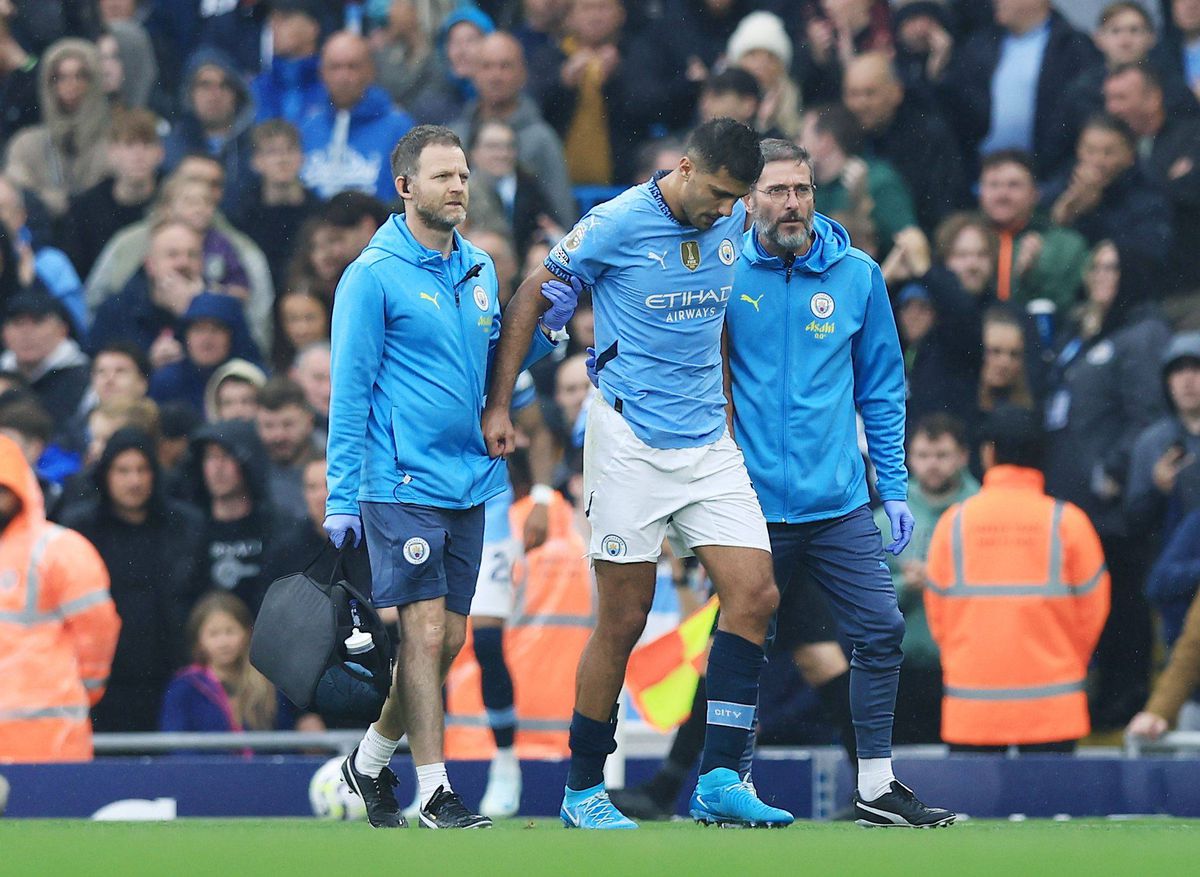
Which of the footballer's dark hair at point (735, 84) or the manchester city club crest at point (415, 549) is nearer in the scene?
the manchester city club crest at point (415, 549)

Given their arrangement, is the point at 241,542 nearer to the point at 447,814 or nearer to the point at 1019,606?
the point at 1019,606

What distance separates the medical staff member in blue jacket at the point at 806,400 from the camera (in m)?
8.16

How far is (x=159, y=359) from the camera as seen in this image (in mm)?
14375

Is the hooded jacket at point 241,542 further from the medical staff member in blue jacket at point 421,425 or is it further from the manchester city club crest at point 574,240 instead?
the manchester city club crest at point 574,240

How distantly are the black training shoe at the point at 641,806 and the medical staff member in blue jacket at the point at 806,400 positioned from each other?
5.50ft

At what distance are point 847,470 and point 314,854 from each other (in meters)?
2.83

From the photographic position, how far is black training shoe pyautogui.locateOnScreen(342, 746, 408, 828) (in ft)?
26.9

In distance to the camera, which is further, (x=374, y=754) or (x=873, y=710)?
(x=374, y=754)

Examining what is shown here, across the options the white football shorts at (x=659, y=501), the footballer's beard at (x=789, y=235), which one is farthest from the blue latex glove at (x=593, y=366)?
the footballer's beard at (x=789, y=235)

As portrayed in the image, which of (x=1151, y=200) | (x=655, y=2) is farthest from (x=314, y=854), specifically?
(x=655, y=2)

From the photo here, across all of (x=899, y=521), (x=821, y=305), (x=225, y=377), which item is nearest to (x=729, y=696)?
(x=899, y=521)

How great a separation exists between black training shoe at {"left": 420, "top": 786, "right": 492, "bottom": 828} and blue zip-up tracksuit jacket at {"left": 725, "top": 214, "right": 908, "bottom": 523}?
150 centimetres

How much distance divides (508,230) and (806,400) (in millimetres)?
6455

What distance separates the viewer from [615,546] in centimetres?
786
